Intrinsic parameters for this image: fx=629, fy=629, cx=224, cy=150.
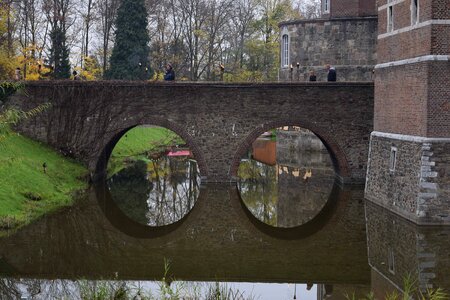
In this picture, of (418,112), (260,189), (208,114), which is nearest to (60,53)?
(208,114)

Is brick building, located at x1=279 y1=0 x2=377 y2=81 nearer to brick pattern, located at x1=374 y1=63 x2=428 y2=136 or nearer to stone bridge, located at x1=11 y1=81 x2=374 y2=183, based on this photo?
stone bridge, located at x1=11 y1=81 x2=374 y2=183

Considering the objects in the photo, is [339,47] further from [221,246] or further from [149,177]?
[221,246]

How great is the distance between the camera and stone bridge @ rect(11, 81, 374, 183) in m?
25.4

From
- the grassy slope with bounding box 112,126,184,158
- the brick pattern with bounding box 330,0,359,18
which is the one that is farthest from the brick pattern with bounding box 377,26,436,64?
the grassy slope with bounding box 112,126,184,158

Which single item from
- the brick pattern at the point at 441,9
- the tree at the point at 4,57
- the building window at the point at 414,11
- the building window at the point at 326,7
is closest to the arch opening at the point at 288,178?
the building window at the point at 326,7

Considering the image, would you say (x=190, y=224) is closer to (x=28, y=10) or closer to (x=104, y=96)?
(x=104, y=96)

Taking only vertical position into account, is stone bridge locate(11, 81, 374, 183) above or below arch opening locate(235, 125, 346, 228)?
above

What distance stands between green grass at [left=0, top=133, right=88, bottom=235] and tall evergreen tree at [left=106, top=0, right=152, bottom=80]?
1762cm

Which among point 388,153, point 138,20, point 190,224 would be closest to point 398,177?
point 388,153

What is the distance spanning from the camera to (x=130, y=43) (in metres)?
42.5

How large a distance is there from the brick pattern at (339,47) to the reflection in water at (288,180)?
3.80m

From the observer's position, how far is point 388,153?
20.8 m

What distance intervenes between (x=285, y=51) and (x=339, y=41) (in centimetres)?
333

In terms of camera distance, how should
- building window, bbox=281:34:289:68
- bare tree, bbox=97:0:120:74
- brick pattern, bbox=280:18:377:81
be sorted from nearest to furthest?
1. brick pattern, bbox=280:18:377:81
2. building window, bbox=281:34:289:68
3. bare tree, bbox=97:0:120:74
